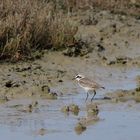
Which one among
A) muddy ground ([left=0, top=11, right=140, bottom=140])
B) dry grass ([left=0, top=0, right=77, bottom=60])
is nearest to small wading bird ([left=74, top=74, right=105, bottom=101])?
muddy ground ([left=0, top=11, right=140, bottom=140])

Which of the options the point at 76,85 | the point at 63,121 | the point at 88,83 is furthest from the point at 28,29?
the point at 63,121

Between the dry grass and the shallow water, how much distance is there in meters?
2.22

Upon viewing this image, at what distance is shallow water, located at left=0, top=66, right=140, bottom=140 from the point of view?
8719mm

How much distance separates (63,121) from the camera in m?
9.48

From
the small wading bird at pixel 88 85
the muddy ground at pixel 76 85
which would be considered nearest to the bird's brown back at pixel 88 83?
the small wading bird at pixel 88 85

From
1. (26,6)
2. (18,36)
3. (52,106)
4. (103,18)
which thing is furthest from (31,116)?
(103,18)

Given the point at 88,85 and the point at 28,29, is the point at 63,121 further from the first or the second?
the point at 28,29

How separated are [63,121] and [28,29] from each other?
505 cm

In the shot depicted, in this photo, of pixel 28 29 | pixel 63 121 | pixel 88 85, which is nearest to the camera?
pixel 63 121

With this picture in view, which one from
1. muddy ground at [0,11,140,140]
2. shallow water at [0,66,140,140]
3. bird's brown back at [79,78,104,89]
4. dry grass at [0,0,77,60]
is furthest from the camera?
dry grass at [0,0,77,60]

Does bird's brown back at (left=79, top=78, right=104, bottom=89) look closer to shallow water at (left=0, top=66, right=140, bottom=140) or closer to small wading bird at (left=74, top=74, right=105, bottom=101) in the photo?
small wading bird at (left=74, top=74, right=105, bottom=101)

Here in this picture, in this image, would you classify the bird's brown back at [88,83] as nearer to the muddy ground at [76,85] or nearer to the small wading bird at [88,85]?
the small wading bird at [88,85]

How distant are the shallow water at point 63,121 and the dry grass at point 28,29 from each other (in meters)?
2.22

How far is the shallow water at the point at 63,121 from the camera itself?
28.6 ft
